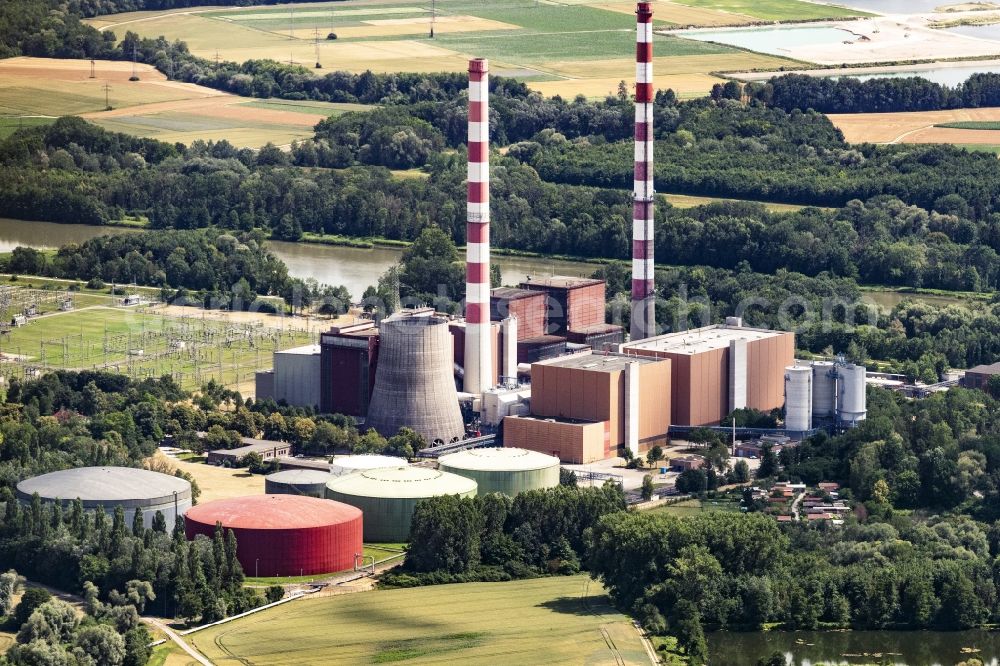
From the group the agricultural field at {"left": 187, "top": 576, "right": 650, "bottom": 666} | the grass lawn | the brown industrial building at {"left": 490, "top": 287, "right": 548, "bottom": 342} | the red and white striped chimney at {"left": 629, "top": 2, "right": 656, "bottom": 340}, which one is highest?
the red and white striped chimney at {"left": 629, "top": 2, "right": 656, "bottom": 340}

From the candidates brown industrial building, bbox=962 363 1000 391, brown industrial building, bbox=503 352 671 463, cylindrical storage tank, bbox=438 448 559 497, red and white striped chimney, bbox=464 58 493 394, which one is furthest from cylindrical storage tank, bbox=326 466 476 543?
brown industrial building, bbox=962 363 1000 391

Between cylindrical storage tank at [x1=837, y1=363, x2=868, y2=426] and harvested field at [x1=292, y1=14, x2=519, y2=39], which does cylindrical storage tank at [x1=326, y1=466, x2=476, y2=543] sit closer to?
cylindrical storage tank at [x1=837, y1=363, x2=868, y2=426]

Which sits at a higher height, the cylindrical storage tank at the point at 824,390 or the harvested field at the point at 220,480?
Answer: the cylindrical storage tank at the point at 824,390

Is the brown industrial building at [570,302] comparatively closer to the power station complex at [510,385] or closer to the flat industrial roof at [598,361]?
the power station complex at [510,385]

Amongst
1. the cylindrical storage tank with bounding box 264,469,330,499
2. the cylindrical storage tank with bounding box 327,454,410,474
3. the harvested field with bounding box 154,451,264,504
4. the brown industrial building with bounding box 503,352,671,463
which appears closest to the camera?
the cylindrical storage tank with bounding box 264,469,330,499

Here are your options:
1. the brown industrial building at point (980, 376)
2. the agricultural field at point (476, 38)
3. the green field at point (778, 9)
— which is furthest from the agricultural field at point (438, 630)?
the green field at point (778, 9)

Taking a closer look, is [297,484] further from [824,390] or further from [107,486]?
[824,390]
